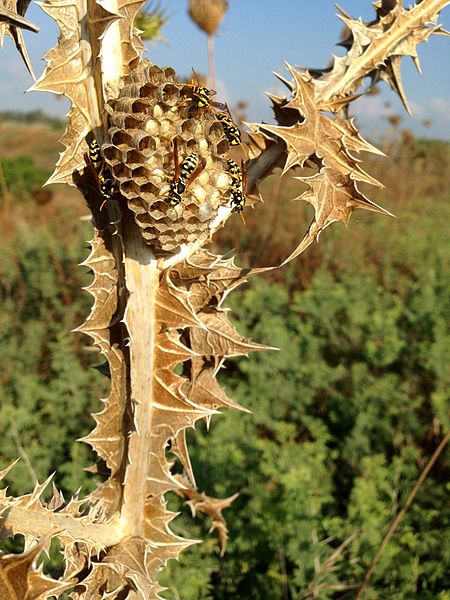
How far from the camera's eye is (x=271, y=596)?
274 cm

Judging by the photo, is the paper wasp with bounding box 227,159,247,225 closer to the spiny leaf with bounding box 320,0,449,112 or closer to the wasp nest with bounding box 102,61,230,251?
the wasp nest with bounding box 102,61,230,251

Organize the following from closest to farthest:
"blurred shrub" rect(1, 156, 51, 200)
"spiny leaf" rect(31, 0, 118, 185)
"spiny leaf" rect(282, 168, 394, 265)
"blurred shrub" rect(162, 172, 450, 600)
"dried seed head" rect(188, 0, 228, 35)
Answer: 1. "spiny leaf" rect(31, 0, 118, 185)
2. "spiny leaf" rect(282, 168, 394, 265)
3. "blurred shrub" rect(162, 172, 450, 600)
4. "dried seed head" rect(188, 0, 228, 35)
5. "blurred shrub" rect(1, 156, 51, 200)

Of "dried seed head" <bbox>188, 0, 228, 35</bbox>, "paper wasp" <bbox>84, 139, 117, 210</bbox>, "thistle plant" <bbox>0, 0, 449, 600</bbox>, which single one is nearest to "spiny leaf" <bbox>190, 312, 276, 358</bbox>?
"thistle plant" <bbox>0, 0, 449, 600</bbox>

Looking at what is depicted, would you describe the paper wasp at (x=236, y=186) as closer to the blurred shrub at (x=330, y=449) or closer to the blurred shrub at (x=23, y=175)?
the blurred shrub at (x=330, y=449)

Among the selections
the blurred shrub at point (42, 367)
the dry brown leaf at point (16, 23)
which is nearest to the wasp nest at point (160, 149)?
the dry brown leaf at point (16, 23)

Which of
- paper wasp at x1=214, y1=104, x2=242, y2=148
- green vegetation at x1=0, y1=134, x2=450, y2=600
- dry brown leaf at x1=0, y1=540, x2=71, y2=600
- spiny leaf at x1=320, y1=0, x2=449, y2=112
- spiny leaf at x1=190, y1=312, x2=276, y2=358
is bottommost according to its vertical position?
green vegetation at x1=0, y1=134, x2=450, y2=600

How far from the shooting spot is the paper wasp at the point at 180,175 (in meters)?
0.90

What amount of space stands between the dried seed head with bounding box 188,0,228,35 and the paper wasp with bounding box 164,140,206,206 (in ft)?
16.1

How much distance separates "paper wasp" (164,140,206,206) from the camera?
0.90 meters

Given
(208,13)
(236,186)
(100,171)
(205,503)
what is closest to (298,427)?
(205,503)

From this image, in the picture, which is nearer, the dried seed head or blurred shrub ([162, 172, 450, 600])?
blurred shrub ([162, 172, 450, 600])

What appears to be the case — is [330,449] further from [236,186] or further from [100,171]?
[100,171]

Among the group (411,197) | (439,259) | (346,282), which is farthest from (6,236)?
(411,197)

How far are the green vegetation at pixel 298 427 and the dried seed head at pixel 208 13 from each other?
2.56 meters
